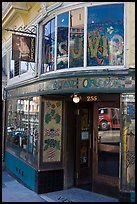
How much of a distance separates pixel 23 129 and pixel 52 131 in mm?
2093

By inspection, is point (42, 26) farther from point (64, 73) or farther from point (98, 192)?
point (98, 192)

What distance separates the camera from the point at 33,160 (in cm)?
845

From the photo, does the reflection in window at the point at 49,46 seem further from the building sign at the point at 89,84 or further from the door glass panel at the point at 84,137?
the door glass panel at the point at 84,137

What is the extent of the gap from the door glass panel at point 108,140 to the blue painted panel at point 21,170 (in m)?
2.02

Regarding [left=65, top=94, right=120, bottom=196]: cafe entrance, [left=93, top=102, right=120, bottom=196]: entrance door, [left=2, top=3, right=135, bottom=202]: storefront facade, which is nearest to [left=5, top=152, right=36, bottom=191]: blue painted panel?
[left=2, top=3, right=135, bottom=202]: storefront facade

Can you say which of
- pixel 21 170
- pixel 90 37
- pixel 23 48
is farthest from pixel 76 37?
pixel 21 170

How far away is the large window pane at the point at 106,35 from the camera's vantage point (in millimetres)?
6652

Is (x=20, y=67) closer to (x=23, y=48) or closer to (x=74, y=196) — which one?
(x=23, y=48)

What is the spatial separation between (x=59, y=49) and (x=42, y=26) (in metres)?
1.31

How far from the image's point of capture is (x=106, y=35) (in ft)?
22.3

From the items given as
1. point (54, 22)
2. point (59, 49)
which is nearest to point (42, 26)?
point (54, 22)

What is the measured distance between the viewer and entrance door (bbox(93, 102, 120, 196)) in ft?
24.6

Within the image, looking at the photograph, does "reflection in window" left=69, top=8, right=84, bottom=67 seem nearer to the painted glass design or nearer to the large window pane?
the large window pane

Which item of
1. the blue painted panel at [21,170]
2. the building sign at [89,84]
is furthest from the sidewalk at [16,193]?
the building sign at [89,84]
